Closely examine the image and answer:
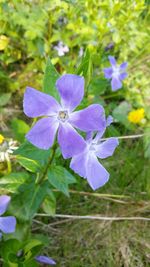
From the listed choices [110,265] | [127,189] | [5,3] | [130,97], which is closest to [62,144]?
[110,265]

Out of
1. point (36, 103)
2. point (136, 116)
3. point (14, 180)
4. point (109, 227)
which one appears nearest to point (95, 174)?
point (36, 103)

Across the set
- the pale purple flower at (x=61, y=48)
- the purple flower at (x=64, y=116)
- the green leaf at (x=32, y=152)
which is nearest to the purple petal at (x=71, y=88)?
the purple flower at (x=64, y=116)

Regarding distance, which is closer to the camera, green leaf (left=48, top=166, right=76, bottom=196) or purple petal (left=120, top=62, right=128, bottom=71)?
green leaf (left=48, top=166, right=76, bottom=196)

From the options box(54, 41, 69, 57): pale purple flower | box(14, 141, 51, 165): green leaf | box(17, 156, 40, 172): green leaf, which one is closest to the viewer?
box(14, 141, 51, 165): green leaf

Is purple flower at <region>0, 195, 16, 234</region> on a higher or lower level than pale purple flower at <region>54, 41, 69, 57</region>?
lower

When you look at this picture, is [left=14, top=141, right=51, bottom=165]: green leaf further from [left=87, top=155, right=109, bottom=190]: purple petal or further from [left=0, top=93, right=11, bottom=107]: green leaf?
[left=0, top=93, right=11, bottom=107]: green leaf

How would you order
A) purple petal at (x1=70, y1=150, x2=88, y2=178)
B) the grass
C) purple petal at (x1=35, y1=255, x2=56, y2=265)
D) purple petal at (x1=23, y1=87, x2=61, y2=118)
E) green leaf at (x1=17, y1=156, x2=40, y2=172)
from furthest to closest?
1. the grass
2. purple petal at (x1=35, y1=255, x2=56, y2=265)
3. green leaf at (x1=17, y1=156, x2=40, y2=172)
4. purple petal at (x1=70, y1=150, x2=88, y2=178)
5. purple petal at (x1=23, y1=87, x2=61, y2=118)

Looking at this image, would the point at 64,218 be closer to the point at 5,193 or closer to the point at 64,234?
the point at 64,234

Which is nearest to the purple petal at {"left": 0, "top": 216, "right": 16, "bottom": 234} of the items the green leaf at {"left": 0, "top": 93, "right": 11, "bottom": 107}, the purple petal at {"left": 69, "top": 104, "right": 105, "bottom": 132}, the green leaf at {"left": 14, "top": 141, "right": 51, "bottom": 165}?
the green leaf at {"left": 14, "top": 141, "right": 51, "bottom": 165}
